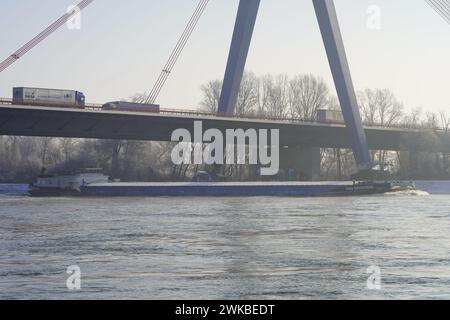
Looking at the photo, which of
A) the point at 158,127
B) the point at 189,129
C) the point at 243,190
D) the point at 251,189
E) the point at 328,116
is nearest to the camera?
the point at 243,190

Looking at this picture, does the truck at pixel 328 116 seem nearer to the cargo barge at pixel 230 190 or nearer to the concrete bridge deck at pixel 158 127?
the concrete bridge deck at pixel 158 127

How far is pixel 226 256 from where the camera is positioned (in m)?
21.8

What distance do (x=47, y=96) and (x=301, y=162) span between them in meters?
26.4

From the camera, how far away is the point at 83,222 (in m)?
33.8

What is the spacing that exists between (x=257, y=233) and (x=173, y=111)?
43825 millimetres

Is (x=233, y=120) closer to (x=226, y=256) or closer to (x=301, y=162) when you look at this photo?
(x=301, y=162)

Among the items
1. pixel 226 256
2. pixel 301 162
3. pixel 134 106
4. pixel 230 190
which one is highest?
pixel 134 106

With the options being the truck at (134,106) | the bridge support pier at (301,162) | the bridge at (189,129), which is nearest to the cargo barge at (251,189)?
the bridge at (189,129)

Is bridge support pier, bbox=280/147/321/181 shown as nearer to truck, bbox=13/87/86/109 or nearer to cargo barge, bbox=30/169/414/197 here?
cargo barge, bbox=30/169/414/197

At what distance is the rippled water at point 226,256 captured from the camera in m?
16.6

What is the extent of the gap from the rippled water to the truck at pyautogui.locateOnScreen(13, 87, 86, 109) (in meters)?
31.1

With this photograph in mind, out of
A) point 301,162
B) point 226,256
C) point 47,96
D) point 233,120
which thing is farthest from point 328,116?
point 226,256

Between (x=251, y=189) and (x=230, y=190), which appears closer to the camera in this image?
(x=230, y=190)
